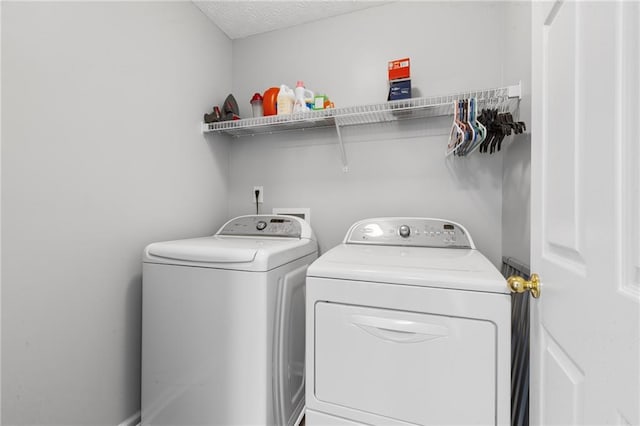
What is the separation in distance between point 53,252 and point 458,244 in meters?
1.87

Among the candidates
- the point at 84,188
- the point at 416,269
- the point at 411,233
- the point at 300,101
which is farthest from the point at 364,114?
the point at 84,188

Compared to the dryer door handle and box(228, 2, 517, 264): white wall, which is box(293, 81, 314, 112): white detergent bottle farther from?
the dryer door handle

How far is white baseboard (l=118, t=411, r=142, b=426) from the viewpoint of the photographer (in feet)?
4.80

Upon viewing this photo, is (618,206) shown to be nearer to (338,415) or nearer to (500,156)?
(338,415)

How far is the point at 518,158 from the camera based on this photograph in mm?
1354

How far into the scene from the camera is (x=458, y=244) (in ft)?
5.00

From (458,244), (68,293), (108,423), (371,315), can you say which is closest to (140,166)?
(68,293)

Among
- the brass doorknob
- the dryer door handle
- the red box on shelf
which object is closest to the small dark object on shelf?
the red box on shelf

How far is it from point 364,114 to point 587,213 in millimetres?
1358

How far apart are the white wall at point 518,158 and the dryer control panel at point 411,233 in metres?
0.22

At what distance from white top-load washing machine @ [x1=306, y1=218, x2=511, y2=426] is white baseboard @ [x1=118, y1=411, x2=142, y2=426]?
3.48ft

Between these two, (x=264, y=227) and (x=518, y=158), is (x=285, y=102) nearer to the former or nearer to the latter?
(x=264, y=227)

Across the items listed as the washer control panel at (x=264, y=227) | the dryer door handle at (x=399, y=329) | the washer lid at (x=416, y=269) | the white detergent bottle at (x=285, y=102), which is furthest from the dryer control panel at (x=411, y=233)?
the white detergent bottle at (x=285, y=102)

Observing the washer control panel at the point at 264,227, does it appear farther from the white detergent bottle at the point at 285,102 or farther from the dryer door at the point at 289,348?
the white detergent bottle at the point at 285,102
